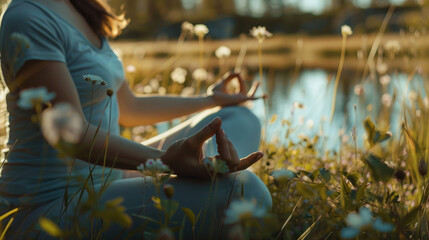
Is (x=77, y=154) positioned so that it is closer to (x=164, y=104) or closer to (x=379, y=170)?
(x=379, y=170)

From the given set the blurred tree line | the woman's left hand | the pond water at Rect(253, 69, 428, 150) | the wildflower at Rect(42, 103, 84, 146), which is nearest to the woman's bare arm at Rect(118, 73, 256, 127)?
the woman's left hand

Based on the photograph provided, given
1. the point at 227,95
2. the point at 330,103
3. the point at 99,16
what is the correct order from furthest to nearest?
the point at 330,103 < the point at 227,95 < the point at 99,16

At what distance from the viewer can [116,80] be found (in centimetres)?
147

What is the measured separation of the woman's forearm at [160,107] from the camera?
180 centimetres

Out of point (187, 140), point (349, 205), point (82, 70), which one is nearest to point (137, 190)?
point (187, 140)

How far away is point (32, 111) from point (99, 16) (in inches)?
18.1

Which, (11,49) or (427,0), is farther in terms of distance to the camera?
(427,0)

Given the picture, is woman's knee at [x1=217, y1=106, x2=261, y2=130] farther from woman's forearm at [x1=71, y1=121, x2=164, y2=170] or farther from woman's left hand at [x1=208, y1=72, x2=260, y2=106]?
woman's forearm at [x1=71, y1=121, x2=164, y2=170]

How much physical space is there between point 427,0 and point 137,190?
1.88m

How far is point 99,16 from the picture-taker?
1563mm

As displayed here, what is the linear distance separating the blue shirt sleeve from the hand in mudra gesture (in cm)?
38

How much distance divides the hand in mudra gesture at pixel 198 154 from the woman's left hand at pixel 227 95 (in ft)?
2.16

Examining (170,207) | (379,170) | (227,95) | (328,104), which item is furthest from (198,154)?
(328,104)

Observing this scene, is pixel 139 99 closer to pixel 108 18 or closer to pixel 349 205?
pixel 108 18
